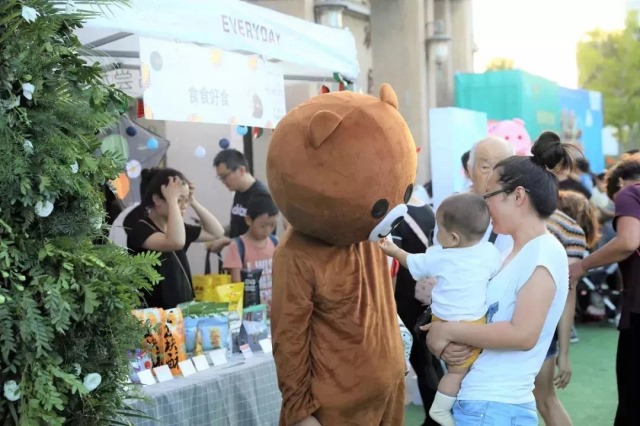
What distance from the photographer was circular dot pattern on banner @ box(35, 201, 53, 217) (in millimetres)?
2350

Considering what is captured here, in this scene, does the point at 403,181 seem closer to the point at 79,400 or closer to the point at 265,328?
the point at 79,400

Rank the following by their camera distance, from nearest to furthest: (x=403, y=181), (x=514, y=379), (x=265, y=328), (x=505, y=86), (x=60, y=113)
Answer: (x=60, y=113), (x=514, y=379), (x=403, y=181), (x=265, y=328), (x=505, y=86)

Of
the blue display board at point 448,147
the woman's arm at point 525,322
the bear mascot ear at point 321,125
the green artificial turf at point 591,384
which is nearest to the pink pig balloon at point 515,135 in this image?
the blue display board at point 448,147

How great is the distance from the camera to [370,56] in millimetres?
12289

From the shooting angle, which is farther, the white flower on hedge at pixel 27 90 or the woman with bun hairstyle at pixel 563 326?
the woman with bun hairstyle at pixel 563 326

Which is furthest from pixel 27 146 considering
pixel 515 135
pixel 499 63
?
pixel 499 63

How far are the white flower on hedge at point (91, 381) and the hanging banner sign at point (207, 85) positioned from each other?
2018 mm

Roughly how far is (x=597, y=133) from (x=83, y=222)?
15.4 m

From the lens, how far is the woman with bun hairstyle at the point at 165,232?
469 centimetres

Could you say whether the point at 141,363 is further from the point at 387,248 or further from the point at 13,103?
the point at 13,103

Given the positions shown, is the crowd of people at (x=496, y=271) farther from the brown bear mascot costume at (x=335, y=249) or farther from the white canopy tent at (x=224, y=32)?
the white canopy tent at (x=224, y=32)

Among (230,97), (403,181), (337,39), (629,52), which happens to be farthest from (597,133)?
A: (629,52)

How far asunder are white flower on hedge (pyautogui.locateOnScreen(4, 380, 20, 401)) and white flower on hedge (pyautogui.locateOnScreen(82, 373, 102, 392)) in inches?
8.0

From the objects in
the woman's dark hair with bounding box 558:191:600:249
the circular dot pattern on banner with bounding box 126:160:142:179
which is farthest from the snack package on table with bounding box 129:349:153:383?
the woman's dark hair with bounding box 558:191:600:249
